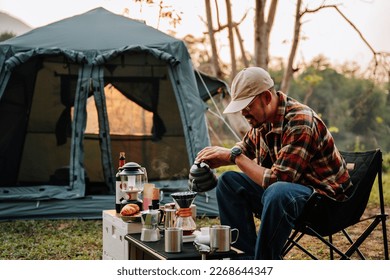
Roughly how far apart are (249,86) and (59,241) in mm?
1592

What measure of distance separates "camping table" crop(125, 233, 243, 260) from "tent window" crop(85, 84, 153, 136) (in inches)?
80.0

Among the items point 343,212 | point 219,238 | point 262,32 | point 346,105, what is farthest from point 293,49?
point 346,105

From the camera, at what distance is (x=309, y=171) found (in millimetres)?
2127

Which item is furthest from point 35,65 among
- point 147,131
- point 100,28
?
point 147,131

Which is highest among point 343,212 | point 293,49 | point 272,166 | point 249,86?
point 293,49

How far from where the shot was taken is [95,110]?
4.15 metres

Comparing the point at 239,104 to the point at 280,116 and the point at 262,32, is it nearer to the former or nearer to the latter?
the point at 280,116

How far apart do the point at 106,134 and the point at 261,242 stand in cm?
225

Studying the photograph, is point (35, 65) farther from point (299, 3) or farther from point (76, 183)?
point (299, 3)

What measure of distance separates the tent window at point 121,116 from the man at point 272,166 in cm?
200

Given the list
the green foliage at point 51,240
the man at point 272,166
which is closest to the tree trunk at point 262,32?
the green foliage at point 51,240

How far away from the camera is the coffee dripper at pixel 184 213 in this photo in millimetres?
2115

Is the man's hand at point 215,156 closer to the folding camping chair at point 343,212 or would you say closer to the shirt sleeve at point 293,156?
the shirt sleeve at point 293,156

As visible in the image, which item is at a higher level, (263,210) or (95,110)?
(95,110)
